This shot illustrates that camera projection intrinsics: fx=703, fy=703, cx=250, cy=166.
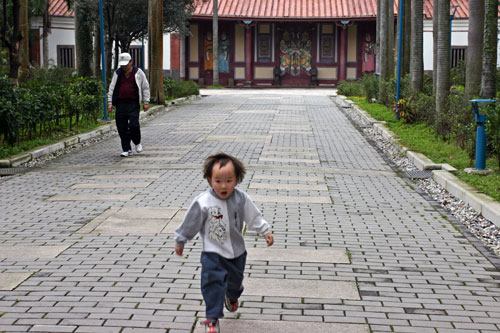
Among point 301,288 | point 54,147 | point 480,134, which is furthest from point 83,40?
point 301,288

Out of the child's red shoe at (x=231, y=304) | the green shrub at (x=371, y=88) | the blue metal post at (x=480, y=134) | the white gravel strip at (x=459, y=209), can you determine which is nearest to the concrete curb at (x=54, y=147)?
the white gravel strip at (x=459, y=209)

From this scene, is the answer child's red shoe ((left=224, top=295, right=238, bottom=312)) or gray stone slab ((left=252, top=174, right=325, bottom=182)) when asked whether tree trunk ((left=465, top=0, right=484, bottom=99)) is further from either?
child's red shoe ((left=224, top=295, right=238, bottom=312))

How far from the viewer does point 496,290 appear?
5.23m

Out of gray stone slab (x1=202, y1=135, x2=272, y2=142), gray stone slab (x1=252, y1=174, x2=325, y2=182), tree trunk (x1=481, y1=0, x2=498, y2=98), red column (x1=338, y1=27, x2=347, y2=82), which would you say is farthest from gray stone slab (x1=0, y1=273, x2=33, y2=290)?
red column (x1=338, y1=27, x2=347, y2=82)

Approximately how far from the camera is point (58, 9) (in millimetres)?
40938

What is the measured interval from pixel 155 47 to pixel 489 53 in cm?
1341

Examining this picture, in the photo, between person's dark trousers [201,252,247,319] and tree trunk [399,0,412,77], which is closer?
person's dark trousers [201,252,247,319]

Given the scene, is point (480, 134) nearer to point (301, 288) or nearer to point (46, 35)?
point (301, 288)

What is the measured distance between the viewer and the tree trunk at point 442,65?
46.7 feet

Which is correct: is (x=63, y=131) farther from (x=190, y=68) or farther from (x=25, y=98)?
(x=190, y=68)

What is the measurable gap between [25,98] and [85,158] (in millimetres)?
1613

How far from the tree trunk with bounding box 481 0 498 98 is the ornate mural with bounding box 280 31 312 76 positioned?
30.0 meters

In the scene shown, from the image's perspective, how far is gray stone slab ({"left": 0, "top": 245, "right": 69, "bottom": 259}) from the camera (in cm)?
606

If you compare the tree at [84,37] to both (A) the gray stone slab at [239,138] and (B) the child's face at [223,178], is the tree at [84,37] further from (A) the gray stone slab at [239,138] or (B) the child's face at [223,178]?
(B) the child's face at [223,178]
